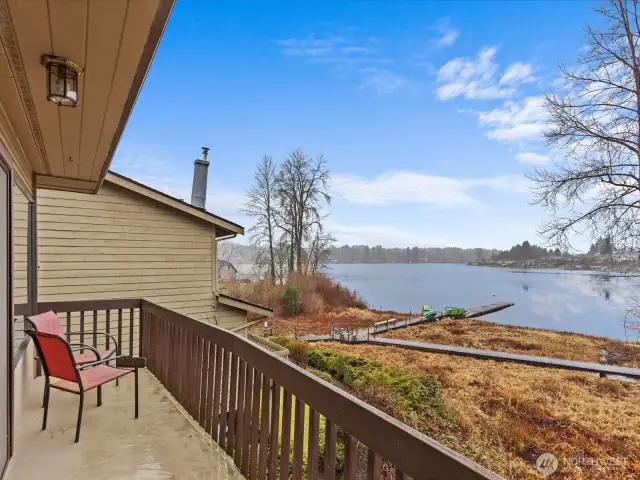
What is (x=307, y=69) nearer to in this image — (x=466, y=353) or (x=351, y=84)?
(x=351, y=84)

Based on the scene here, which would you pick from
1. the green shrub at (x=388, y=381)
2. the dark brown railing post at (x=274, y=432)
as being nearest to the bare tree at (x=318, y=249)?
the green shrub at (x=388, y=381)

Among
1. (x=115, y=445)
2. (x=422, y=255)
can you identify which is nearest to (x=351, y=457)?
(x=115, y=445)

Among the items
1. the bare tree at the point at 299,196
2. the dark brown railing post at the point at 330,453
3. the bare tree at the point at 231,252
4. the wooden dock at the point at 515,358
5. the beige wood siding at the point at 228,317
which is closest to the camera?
the dark brown railing post at the point at 330,453

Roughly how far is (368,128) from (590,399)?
15.2 meters

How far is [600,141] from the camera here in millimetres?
9570

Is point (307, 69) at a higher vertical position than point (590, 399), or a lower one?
higher

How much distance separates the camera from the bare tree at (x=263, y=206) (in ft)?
75.6

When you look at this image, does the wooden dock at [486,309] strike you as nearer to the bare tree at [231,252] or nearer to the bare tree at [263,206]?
the bare tree at [263,206]

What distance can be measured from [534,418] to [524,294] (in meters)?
29.4

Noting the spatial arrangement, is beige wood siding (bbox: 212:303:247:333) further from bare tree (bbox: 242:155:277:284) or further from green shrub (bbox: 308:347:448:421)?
bare tree (bbox: 242:155:277:284)

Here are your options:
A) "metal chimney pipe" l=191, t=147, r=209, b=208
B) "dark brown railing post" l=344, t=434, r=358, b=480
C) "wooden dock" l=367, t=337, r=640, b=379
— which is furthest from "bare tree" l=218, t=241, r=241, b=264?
"dark brown railing post" l=344, t=434, r=358, b=480

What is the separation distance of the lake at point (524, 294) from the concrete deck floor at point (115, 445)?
1113 centimetres

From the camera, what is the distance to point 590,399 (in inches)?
381

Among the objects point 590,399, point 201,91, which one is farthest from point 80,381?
point 201,91
